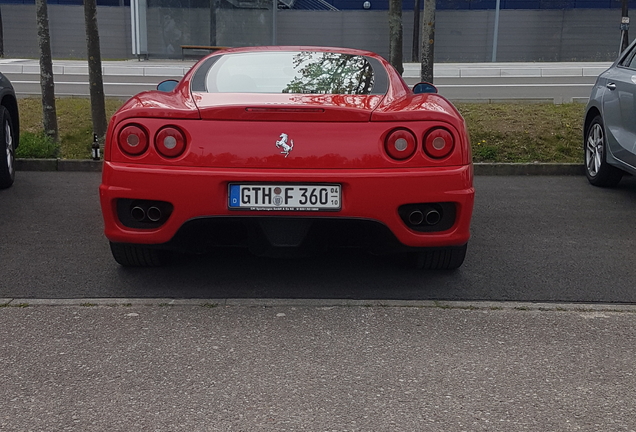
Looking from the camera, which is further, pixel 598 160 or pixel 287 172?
pixel 598 160

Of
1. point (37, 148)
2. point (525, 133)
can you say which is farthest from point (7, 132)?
point (525, 133)

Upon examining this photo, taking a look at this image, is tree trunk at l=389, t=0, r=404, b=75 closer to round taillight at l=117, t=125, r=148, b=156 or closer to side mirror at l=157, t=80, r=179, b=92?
side mirror at l=157, t=80, r=179, b=92

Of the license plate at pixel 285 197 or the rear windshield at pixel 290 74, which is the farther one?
the rear windshield at pixel 290 74

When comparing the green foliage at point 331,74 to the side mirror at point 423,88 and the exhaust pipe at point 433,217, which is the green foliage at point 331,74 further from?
the exhaust pipe at point 433,217

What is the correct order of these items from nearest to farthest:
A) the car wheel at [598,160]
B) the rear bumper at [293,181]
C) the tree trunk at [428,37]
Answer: the rear bumper at [293,181] < the car wheel at [598,160] < the tree trunk at [428,37]

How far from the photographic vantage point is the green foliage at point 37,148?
8953 millimetres

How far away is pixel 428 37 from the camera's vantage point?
9695mm

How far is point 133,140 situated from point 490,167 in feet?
18.1

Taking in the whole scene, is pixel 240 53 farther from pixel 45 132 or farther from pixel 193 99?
pixel 45 132

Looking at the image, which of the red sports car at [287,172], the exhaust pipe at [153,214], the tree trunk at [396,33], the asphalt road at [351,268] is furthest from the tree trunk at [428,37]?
the exhaust pipe at [153,214]

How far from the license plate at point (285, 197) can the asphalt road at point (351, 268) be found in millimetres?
527

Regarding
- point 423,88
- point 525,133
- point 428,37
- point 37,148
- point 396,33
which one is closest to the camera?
point 423,88

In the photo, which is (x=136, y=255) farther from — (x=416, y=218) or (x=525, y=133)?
(x=525, y=133)

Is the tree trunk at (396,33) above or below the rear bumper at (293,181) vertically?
above
